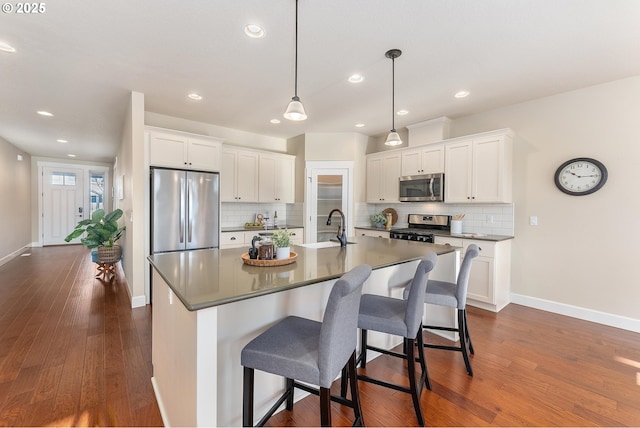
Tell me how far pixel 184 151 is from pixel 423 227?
12.8 feet

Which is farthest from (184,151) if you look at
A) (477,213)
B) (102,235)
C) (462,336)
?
(477,213)

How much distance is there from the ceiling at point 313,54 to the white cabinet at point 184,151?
443mm

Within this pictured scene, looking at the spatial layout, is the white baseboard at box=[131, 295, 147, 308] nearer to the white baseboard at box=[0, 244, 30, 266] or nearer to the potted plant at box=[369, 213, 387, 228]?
the potted plant at box=[369, 213, 387, 228]

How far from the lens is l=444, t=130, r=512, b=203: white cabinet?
363 centimetres

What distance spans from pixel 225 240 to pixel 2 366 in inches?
99.6

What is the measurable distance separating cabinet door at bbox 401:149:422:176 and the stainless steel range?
2.52 ft

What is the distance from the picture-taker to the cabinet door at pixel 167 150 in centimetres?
376

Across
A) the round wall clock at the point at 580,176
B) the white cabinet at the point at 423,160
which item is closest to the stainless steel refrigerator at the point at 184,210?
the white cabinet at the point at 423,160

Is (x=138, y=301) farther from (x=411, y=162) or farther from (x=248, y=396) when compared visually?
(x=411, y=162)

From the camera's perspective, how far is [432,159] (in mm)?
4328

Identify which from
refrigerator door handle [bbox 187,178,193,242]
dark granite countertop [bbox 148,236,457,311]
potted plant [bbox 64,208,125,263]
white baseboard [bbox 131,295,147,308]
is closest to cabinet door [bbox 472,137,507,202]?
dark granite countertop [bbox 148,236,457,311]

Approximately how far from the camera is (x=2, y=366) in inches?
85.6

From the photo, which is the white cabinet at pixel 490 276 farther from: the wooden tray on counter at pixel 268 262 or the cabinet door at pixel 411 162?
the wooden tray on counter at pixel 268 262

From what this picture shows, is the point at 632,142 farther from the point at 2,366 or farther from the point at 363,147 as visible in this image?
the point at 2,366
